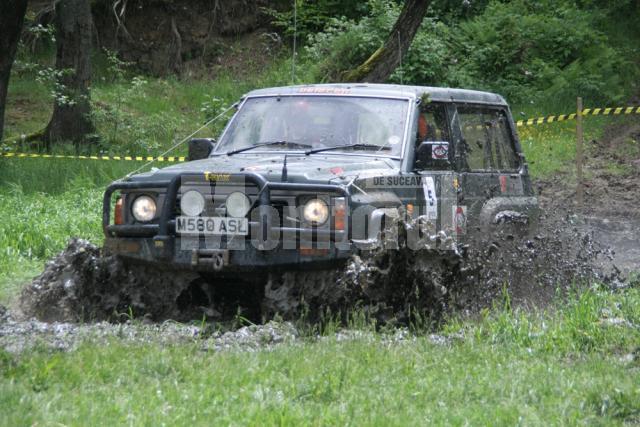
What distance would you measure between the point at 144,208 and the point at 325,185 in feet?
4.68

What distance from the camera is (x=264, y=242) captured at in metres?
6.95

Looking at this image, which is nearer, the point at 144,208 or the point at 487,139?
the point at 144,208

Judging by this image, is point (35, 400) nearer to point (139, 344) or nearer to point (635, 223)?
point (139, 344)

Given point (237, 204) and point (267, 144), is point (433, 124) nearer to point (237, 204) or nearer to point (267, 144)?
point (267, 144)

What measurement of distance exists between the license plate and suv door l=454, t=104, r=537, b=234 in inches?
83.7

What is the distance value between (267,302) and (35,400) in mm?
2550

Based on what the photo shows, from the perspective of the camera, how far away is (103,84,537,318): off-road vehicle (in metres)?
6.99

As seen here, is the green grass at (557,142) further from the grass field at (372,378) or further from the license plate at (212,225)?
the license plate at (212,225)

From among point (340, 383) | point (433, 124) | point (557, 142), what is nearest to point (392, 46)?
point (557, 142)

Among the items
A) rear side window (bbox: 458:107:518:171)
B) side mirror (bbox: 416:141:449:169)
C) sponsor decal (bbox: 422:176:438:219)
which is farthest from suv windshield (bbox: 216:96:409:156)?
rear side window (bbox: 458:107:518:171)

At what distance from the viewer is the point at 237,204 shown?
23.4ft

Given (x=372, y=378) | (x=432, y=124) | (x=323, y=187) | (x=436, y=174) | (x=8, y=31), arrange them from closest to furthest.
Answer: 1. (x=372, y=378)
2. (x=323, y=187)
3. (x=436, y=174)
4. (x=432, y=124)
5. (x=8, y=31)

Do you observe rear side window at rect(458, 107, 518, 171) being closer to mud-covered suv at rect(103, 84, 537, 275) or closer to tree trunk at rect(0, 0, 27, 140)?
mud-covered suv at rect(103, 84, 537, 275)

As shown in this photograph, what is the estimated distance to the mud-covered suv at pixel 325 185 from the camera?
6992 millimetres
